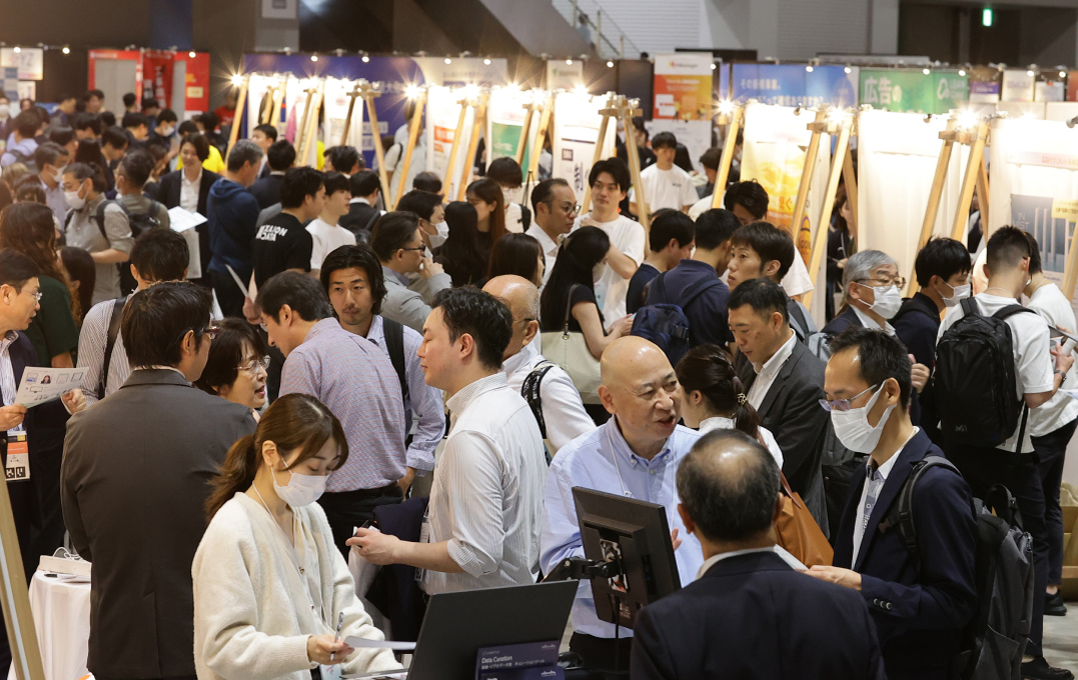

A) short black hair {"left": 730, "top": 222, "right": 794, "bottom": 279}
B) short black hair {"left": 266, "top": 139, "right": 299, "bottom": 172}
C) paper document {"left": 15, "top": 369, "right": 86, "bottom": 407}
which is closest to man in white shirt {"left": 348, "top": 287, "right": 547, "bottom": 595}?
paper document {"left": 15, "top": 369, "right": 86, "bottom": 407}

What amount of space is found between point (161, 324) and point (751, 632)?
171cm

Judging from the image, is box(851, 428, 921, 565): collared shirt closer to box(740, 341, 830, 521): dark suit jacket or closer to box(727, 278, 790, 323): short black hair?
box(740, 341, 830, 521): dark suit jacket

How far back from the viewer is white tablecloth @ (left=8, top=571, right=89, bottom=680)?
3.53m

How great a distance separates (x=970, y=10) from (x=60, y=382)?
87.6 ft

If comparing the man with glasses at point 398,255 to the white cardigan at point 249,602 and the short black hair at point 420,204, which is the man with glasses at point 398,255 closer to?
the short black hair at point 420,204

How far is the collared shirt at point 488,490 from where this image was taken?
9.41 ft

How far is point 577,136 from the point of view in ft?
29.6

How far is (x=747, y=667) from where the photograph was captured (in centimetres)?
199

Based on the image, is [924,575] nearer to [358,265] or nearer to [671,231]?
[358,265]

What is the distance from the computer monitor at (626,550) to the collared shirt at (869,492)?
0.72 meters

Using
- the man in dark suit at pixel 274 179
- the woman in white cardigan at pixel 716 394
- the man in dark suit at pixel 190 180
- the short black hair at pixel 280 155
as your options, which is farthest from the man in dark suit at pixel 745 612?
the short black hair at pixel 280 155

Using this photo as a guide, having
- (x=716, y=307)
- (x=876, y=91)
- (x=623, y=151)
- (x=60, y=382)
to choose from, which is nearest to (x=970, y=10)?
(x=876, y=91)

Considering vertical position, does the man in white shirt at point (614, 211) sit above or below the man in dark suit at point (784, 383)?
above

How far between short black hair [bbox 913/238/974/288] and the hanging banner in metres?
11.3
